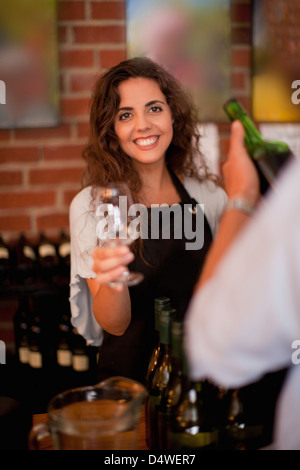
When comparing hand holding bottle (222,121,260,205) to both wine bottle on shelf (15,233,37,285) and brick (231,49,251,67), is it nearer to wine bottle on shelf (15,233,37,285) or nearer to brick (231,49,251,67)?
wine bottle on shelf (15,233,37,285)

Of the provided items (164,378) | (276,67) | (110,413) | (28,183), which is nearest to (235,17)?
(276,67)

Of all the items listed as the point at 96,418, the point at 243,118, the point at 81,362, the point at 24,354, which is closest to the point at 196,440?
the point at 96,418

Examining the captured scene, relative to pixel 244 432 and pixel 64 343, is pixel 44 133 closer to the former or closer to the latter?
pixel 64 343

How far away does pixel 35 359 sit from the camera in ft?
6.89

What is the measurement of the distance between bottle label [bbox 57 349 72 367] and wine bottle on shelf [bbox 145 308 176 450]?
1.19 meters

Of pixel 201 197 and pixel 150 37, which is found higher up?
pixel 150 37

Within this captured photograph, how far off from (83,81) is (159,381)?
66.6 inches

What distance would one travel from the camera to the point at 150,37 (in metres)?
2.33

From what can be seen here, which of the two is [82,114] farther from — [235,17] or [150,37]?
[235,17]

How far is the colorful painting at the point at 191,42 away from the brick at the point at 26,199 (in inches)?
28.6

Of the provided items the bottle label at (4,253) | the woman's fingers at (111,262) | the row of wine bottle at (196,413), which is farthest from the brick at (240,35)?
the row of wine bottle at (196,413)

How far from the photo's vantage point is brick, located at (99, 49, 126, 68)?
7.59 ft

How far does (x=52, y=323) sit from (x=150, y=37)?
4.34 feet
